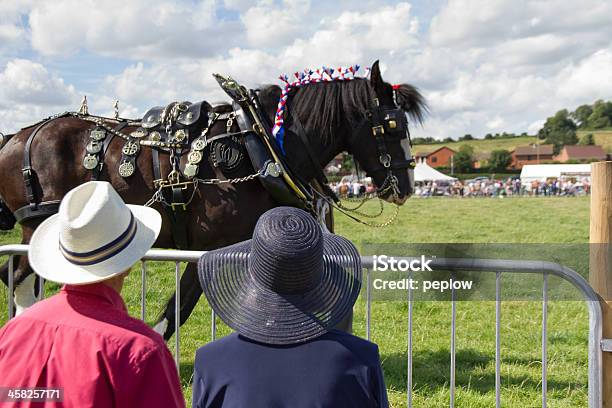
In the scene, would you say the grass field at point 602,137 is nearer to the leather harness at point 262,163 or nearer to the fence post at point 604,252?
the leather harness at point 262,163

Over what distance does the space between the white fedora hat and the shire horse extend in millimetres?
2407

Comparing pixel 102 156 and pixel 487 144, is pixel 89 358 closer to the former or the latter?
pixel 102 156

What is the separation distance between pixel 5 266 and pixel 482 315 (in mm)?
4403

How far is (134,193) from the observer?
4.34 m

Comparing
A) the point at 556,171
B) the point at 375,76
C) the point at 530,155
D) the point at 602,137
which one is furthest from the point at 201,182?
the point at 602,137

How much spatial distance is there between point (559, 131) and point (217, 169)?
14156 centimetres

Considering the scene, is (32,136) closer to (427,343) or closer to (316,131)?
(316,131)

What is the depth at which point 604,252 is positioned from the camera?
2.67 m

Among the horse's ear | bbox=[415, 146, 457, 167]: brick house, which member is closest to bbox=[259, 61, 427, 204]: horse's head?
the horse's ear

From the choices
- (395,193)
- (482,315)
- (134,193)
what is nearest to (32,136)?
(134,193)

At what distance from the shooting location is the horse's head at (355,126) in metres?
4.47

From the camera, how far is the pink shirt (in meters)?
1.52

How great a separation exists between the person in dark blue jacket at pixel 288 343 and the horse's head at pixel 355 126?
281 cm

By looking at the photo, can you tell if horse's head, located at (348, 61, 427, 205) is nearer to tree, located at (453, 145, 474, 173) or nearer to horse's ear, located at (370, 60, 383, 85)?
horse's ear, located at (370, 60, 383, 85)
